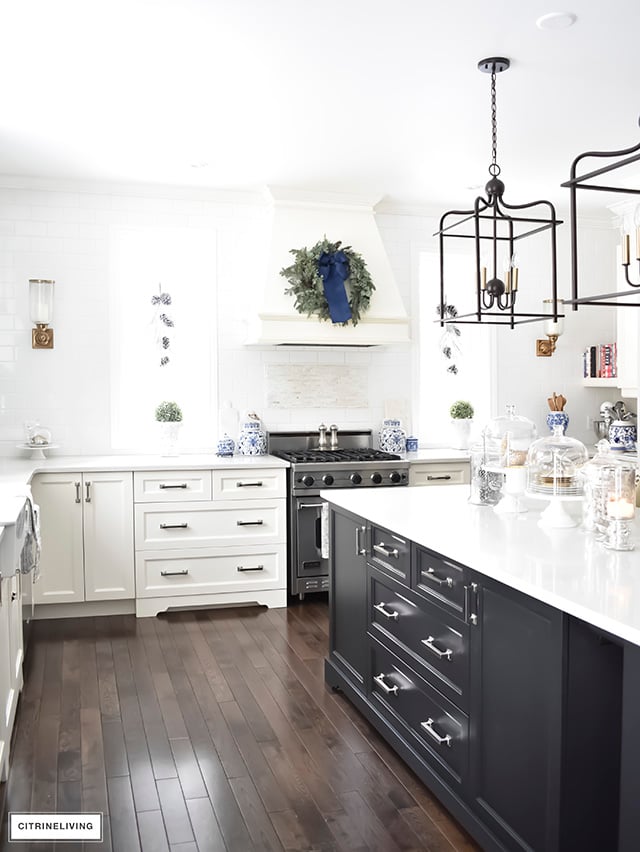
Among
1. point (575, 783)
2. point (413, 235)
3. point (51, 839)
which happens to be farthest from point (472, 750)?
point (413, 235)

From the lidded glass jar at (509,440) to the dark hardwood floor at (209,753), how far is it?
3.92ft

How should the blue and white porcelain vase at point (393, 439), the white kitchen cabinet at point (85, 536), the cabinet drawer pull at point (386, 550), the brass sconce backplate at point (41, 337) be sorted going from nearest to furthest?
the cabinet drawer pull at point (386, 550) → the white kitchen cabinet at point (85, 536) → the brass sconce backplate at point (41, 337) → the blue and white porcelain vase at point (393, 439)

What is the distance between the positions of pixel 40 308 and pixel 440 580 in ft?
12.1

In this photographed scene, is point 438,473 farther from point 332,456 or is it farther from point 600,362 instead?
point 600,362

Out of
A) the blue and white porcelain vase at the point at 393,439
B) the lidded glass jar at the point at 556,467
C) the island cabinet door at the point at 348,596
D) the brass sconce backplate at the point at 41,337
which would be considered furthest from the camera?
the blue and white porcelain vase at the point at 393,439

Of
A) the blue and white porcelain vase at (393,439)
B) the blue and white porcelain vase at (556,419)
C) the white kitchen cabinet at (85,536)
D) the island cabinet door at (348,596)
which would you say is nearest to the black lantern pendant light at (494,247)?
the island cabinet door at (348,596)

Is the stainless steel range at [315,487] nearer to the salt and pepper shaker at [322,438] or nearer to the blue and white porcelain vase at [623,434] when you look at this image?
the salt and pepper shaker at [322,438]

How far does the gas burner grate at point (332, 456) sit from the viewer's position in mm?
5289

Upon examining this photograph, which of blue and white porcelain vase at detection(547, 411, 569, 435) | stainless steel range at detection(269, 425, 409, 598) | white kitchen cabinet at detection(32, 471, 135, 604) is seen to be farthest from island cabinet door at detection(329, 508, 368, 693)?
blue and white porcelain vase at detection(547, 411, 569, 435)

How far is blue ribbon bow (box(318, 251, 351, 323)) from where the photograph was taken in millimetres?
5441

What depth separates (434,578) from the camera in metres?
2.67

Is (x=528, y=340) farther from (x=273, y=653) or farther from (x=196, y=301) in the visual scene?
(x=273, y=653)

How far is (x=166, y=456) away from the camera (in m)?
5.41

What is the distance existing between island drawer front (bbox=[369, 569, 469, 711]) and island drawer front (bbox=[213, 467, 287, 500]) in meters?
2.01
